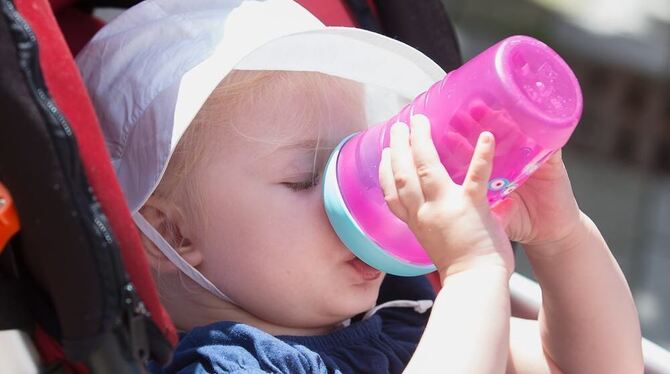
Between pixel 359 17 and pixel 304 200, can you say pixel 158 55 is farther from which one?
pixel 359 17

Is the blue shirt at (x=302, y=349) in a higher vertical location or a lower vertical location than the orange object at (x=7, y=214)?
lower

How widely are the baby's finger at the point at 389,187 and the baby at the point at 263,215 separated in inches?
1.6

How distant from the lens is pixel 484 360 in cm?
112

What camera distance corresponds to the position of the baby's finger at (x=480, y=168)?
42.9 inches

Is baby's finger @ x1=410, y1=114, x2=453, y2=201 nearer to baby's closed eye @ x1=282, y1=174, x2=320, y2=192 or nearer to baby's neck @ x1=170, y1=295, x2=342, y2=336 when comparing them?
baby's closed eye @ x1=282, y1=174, x2=320, y2=192

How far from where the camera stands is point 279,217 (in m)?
1.29

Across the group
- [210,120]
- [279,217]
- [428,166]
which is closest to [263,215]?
[279,217]

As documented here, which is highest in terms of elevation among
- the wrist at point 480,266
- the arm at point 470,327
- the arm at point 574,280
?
the wrist at point 480,266

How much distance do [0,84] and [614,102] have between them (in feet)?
8.70

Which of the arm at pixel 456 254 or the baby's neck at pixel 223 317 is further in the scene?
the baby's neck at pixel 223 317

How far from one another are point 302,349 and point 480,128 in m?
0.36

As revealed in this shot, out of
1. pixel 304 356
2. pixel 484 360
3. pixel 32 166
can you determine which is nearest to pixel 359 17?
pixel 304 356

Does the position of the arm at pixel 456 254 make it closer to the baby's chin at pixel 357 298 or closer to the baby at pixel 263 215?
the baby at pixel 263 215

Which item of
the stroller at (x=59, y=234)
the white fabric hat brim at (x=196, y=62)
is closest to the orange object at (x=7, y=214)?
the stroller at (x=59, y=234)
